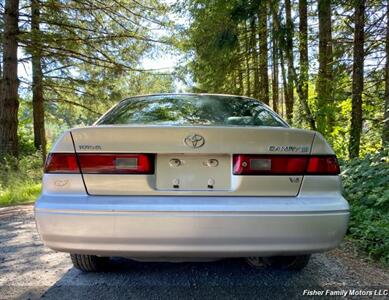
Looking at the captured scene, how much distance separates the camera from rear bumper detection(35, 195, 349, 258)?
2447 mm

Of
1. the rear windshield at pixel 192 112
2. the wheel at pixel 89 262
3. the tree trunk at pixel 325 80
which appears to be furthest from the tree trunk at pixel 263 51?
the wheel at pixel 89 262

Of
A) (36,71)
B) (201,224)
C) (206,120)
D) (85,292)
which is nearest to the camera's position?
(201,224)

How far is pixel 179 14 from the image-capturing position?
44.3 feet

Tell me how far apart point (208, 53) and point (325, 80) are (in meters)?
3.39

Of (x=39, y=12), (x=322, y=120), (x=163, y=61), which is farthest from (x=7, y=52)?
(x=322, y=120)

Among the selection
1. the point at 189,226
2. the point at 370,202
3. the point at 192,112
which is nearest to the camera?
the point at 189,226

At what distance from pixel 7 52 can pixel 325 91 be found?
27.9 feet

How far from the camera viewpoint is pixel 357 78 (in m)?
8.11

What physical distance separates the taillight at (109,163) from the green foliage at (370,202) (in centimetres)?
243

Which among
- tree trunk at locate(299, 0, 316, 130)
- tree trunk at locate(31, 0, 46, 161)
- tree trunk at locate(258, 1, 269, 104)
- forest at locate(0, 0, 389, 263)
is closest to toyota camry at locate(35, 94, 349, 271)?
forest at locate(0, 0, 389, 263)

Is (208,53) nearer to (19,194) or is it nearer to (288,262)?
(19,194)

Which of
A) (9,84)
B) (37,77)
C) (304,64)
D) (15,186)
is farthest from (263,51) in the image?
(15,186)

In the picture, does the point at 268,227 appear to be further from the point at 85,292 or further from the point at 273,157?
the point at 85,292

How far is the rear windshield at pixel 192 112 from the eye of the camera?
11.2 feet
